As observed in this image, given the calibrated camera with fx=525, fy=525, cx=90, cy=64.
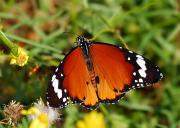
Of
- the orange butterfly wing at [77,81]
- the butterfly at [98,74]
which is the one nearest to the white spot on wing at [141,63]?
the butterfly at [98,74]

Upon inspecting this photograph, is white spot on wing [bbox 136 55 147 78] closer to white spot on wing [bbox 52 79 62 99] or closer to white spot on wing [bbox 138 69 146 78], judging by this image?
white spot on wing [bbox 138 69 146 78]

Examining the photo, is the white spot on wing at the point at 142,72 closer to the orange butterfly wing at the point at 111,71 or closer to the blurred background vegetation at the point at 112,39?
the orange butterfly wing at the point at 111,71

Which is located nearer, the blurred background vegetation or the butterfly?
the butterfly

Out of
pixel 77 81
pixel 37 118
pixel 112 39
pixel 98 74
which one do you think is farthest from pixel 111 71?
pixel 112 39

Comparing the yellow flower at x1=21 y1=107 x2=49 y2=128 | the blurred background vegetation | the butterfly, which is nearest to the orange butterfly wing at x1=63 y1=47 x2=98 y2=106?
the butterfly

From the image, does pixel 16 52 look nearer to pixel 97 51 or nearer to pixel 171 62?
pixel 97 51

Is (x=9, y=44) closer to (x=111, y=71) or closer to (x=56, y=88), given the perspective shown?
(x=56, y=88)

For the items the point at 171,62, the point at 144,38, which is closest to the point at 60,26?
the point at 144,38
